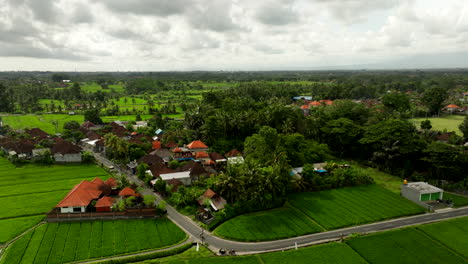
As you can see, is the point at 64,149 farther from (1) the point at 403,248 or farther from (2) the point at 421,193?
(2) the point at 421,193

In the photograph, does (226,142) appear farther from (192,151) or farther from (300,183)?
(300,183)

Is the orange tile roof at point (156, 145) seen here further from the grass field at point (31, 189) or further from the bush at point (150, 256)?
the bush at point (150, 256)

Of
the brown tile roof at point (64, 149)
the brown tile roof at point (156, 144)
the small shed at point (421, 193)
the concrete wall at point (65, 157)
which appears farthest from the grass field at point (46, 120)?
the small shed at point (421, 193)

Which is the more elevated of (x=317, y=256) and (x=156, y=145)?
(x=156, y=145)

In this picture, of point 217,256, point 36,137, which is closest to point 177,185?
point 217,256

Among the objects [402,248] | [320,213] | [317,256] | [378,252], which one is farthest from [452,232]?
[317,256]

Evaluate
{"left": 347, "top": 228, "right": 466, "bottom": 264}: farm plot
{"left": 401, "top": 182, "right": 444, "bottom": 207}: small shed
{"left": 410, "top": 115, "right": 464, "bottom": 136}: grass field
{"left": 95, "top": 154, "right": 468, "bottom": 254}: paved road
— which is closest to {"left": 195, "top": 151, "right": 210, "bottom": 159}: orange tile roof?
{"left": 95, "top": 154, "right": 468, "bottom": 254}: paved road

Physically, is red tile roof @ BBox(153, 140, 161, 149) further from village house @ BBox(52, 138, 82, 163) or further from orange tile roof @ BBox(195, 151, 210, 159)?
village house @ BBox(52, 138, 82, 163)
